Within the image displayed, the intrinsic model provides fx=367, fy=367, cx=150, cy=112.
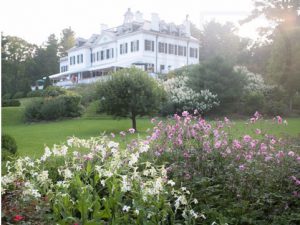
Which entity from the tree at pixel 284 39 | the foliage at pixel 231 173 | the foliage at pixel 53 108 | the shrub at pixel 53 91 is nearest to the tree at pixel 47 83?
the shrub at pixel 53 91

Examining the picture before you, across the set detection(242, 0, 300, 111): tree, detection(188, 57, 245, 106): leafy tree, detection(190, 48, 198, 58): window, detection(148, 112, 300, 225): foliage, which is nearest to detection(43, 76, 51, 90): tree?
detection(148, 112, 300, 225): foliage

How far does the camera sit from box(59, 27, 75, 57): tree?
14.4 ft

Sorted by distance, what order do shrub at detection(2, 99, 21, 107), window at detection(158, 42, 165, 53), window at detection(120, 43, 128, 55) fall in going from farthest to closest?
window at detection(158, 42, 165, 53) → window at detection(120, 43, 128, 55) → shrub at detection(2, 99, 21, 107)

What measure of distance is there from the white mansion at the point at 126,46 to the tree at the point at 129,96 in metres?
1.32

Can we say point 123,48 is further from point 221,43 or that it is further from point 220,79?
point 220,79

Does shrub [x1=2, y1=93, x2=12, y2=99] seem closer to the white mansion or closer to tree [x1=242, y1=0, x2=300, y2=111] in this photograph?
the white mansion

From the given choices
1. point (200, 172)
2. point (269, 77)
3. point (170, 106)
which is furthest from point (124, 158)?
point (170, 106)

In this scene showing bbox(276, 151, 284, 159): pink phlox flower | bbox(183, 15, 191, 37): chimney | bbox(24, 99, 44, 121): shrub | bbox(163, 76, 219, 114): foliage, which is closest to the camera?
bbox(276, 151, 284, 159): pink phlox flower

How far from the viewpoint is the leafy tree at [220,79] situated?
8.06 m

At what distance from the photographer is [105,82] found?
6734 millimetres

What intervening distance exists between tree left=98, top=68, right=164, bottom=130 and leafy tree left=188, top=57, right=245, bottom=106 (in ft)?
4.42

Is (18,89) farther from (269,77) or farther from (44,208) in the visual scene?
(269,77)

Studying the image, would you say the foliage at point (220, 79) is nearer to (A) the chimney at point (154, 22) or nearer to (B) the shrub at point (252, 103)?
(B) the shrub at point (252, 103)

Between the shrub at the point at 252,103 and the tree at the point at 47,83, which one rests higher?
the tree at the point at 47,83
